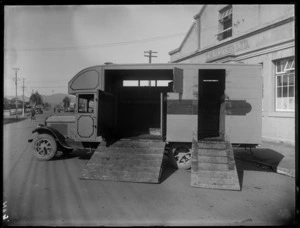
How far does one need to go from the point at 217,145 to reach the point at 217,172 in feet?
3.18

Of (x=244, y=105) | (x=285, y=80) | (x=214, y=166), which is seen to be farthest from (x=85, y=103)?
Result: (x=285, y=80)

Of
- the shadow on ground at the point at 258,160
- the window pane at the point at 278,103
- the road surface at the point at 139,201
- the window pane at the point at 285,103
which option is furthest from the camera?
the window pane at the point at 278,103

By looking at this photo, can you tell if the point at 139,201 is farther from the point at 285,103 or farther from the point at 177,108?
the point at 285,103

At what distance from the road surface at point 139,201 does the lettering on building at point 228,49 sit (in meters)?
9.40

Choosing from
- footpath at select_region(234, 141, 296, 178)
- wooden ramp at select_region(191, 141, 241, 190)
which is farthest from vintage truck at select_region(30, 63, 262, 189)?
footpath at select_region(234, 141, 296, 178)

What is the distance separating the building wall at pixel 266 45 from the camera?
10148 mm

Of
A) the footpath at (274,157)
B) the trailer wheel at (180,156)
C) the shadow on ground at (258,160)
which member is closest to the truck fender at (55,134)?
the trailer wheel at (180,156)

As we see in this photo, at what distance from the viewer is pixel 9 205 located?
160 inches

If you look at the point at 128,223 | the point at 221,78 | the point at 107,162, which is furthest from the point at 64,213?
the point at 221,78

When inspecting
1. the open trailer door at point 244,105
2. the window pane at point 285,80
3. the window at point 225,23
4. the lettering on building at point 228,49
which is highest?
the window at point 225,23

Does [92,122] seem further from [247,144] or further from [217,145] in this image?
[247,144]

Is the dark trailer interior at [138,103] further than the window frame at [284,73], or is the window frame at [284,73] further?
the window frame at [284,73]

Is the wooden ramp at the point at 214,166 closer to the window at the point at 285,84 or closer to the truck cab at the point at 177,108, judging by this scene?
the truck cab at the point at 177,108

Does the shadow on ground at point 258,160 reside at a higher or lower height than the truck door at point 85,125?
lower
